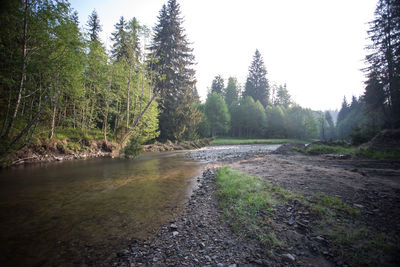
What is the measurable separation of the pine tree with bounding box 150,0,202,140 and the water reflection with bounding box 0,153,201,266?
22.9 meters

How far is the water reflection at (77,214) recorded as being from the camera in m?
2.86

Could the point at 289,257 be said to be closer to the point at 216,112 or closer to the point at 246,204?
the point at 246,204

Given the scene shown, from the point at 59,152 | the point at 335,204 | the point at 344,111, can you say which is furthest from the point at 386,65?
the point at 344,111

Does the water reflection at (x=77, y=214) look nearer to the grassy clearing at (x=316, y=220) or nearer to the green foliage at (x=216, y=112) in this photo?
the grassy clearing at (x=316, y=220)

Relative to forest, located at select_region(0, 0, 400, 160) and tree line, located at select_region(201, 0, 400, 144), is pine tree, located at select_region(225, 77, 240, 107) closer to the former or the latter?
tree line, located at select_region(201, 0, 400, 144)

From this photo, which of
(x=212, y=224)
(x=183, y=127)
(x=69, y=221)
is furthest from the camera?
(x=183, y=127)

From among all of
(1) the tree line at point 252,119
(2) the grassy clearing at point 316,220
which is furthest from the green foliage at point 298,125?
(2) the grassy clearing at point 316,220

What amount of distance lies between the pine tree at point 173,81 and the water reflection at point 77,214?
22877 millimetres

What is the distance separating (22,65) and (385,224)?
14911 mm

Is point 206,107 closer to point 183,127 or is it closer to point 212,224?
point 183,127

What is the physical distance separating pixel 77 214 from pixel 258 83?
7630 cm

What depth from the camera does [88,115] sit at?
61.1 ft

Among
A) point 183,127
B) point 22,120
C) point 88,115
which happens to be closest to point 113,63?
point 88,115

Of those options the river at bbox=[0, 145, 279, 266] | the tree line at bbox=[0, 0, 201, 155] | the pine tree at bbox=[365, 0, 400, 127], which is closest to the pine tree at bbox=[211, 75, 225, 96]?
the tree line at bbox=[0, 0, 201, 155]
